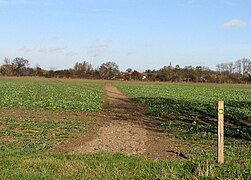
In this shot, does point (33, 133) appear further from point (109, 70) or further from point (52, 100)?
point (109, 70)

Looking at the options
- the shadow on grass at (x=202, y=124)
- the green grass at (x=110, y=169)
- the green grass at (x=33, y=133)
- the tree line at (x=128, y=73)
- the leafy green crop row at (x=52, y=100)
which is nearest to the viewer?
the green grass at (x=110, y=169)

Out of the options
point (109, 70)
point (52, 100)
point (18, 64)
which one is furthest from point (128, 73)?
point (52, 100)

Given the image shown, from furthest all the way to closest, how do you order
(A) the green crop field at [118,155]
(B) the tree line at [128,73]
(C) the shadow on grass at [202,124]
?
(B) the tree line at [128,73] < (C) the shadow on grass at [202,124] < (A) the green crop field at [118,155]

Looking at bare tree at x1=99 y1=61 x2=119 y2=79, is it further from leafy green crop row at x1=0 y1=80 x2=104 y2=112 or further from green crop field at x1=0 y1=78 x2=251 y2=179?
green crop field at x1=0 y1=78 x2=251 y2=179

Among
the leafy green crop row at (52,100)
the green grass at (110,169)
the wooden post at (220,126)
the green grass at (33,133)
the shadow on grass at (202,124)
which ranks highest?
the wooden post at (220,126)

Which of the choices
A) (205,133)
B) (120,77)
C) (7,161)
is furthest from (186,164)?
(120,77)

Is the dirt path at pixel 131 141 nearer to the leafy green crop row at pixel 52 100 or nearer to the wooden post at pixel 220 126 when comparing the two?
the wooden post at pixel 220 126

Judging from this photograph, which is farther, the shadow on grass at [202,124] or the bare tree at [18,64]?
the bare tree at [18,64]

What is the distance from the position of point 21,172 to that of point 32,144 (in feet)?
15.1

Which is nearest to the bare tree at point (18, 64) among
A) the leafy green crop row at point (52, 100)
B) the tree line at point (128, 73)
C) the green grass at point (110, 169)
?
the tree line at point (128, 73)

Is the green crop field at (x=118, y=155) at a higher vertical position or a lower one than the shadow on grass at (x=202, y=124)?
higher

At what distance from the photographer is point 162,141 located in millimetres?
11141

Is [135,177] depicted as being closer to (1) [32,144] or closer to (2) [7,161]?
(2) [7,161]

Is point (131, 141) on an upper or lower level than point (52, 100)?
lower
